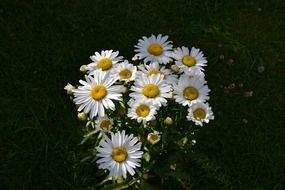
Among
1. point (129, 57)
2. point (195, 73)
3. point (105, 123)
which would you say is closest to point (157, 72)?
point (195, 73)

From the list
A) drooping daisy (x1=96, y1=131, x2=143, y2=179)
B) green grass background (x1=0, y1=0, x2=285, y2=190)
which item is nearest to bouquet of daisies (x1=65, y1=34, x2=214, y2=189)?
drooping daisy (x1=96, y1=131, x2=143, y2=179)

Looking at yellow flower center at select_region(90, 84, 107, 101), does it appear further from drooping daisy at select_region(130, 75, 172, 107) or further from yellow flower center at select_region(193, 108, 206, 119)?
yellow flower center at select_region(193, 108, 206, 119)

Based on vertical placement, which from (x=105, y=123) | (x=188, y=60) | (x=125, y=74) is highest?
(x=188, y=60)

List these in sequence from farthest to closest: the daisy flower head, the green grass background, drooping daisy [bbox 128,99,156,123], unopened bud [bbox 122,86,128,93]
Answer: the green grass background → the daisy flower head → unopened bud [bbox 122,86,128,93] → drooping daisy [bbox 128,99,156,123]

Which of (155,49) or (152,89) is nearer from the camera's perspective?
(152,89)

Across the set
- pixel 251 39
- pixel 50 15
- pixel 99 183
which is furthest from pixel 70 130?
pixel 251 39

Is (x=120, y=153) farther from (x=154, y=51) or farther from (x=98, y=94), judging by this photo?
(x=154, y=51)
